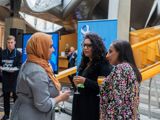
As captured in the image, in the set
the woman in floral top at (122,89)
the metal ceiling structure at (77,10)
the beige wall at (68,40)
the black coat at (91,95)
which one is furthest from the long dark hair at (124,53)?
the beige wall at (68,40)

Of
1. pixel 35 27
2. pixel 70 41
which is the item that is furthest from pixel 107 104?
pixel 35 27

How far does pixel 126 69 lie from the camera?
3457 mm

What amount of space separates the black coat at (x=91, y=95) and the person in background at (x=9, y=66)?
3.62 metres

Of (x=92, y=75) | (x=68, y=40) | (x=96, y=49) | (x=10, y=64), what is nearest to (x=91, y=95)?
(x=92, y=75)

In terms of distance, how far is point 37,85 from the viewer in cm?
315

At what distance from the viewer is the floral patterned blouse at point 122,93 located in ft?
11.3

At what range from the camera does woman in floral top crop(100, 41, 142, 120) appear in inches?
136

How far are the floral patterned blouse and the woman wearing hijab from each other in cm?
52

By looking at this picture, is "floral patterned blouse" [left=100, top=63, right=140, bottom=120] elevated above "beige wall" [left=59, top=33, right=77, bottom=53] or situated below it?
below

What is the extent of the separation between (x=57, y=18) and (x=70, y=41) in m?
5.51

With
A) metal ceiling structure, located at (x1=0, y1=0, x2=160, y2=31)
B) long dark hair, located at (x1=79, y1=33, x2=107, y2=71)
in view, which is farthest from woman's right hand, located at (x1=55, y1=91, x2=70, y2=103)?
metal ceiling structure, located at (x1=0, y1=0, x2=160, y2=31)

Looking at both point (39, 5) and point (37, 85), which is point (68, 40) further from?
point (37, 85)

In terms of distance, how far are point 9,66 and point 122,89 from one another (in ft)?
14.7

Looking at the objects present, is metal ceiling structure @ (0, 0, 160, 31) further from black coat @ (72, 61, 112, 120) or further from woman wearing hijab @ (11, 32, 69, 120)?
woman wearing hijab @ (11, 32, 69, 120)
